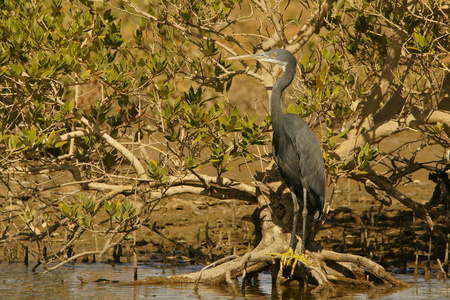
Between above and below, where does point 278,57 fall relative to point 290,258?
above

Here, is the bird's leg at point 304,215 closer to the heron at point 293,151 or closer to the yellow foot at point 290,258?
the heron at point 293,151

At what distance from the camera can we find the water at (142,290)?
7353 millimetres

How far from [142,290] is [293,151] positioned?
→ 2265mm

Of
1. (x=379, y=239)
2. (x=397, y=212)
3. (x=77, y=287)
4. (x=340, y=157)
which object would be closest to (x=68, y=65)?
(x=77, y=287)

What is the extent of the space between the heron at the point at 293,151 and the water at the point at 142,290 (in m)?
0.60

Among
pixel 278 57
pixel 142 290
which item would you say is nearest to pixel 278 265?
pixel 142 290

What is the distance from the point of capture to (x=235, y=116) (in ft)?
23.1

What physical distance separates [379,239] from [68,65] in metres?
5.98

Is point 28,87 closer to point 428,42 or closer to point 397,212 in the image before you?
point 428,42

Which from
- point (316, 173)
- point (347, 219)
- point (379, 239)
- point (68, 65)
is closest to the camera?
point (68, 65)

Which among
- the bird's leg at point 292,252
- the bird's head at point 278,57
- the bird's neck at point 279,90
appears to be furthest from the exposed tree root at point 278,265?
the bird's head at point 278,57

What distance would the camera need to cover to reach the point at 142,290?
7.62m

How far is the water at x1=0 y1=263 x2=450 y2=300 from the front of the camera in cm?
735

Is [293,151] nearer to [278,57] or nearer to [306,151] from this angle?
[306,151]
